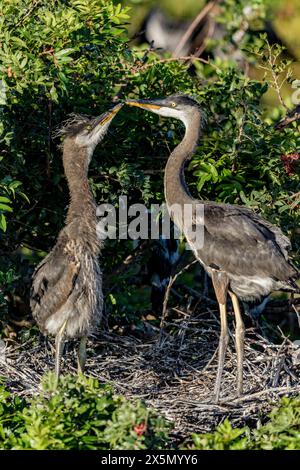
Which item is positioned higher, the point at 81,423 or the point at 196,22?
the point at 196,22

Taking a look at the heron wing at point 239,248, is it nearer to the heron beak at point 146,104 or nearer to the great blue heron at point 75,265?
the great blue heron at point 75,265

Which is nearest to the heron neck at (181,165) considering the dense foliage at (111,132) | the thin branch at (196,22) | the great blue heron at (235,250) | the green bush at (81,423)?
the great blue heron at (235,250)

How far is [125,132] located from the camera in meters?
8.10

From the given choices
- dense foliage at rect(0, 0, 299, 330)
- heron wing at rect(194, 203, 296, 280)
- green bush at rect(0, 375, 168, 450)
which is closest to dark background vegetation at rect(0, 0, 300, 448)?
dense foliage at rect(0, 0, 299, 330)

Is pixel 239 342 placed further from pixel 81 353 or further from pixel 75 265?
pixel 75 265

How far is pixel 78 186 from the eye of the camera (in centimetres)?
748

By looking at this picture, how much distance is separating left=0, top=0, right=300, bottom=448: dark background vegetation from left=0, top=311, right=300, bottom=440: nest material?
350 mm

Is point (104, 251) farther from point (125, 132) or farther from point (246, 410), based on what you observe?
point (246, 410)

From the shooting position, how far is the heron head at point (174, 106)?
7.66 meters

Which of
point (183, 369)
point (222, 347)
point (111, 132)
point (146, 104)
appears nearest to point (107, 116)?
point (146, 104)

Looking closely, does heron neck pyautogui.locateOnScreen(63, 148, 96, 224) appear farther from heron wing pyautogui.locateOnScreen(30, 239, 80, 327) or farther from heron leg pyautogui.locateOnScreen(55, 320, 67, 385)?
heron leg pyautogui.locateOnScreen(55, 320, 67, 385)

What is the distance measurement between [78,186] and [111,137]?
692mm

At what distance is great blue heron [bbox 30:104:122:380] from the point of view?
7.28 meters

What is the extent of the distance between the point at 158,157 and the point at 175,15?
4972mm
